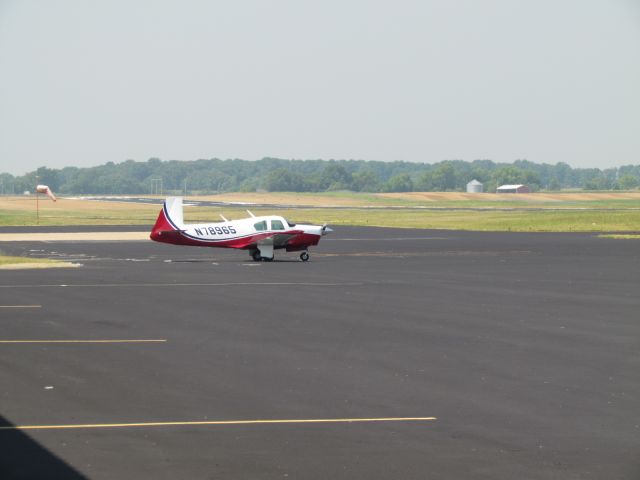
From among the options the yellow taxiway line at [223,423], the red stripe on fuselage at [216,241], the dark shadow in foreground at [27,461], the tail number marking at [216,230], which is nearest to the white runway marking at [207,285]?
the red stripe on fuselage at [216,241]

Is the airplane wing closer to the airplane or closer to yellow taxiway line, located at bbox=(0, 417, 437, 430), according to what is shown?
the airplane

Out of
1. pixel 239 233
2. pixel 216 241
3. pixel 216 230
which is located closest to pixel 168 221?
pixel 216 230

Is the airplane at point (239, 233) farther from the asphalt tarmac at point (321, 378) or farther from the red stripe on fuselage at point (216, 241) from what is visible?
the asphalt tarmac at point (321, 378)

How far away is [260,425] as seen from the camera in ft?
44.9

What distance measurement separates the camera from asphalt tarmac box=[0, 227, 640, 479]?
11961mm

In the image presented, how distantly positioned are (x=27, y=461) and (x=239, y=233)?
124 ft

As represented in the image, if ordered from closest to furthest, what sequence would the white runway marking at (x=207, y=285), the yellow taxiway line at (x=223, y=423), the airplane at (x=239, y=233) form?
the yellow taxiway line at (x=223, y=423)
the white runway marking at (x=207, y=285)
the airplane at (x=239, y=233)

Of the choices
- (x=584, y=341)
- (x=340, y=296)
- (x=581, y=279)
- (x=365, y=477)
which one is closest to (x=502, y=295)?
(x=340, y=296)

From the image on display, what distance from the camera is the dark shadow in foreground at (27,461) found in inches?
436

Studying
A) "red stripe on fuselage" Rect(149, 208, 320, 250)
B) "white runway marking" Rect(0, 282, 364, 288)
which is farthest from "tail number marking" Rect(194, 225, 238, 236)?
"white runway marking" Rect(0, 282, 364, 288)

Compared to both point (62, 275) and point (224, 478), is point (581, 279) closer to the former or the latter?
point (62, 275)

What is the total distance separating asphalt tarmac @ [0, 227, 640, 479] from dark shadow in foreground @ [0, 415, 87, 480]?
0.04 meters

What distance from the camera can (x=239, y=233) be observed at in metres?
49.5

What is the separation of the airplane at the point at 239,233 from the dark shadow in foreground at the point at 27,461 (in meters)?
36.2
